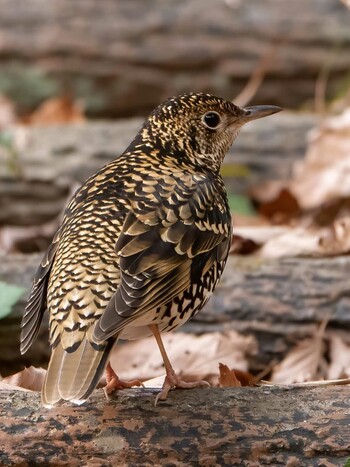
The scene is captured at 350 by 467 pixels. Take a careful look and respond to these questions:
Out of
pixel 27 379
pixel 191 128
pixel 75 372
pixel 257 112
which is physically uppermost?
pixel 257 112

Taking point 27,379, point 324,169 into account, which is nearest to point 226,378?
point 27,379

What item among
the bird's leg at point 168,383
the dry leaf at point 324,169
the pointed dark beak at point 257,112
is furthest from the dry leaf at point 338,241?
the bird's leg at point 168,383

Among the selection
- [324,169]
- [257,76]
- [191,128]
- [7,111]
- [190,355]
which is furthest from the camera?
[7,111]

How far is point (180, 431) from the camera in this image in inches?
161

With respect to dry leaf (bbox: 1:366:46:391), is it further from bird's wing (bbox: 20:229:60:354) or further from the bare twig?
the bare twig

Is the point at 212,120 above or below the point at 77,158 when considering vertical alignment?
below

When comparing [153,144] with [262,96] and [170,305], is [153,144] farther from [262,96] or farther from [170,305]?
[262,96]

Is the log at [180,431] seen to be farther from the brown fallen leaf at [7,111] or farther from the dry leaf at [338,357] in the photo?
the brown fallen leaf at [7,111]

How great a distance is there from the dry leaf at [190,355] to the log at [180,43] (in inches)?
227

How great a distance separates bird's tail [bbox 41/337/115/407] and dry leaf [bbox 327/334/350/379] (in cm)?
225

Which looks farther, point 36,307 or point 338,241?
point 338,241

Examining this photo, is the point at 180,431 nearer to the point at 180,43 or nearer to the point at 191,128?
the point at 191,128

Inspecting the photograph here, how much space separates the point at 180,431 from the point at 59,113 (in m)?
8.04

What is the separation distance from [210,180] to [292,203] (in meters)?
4.08
